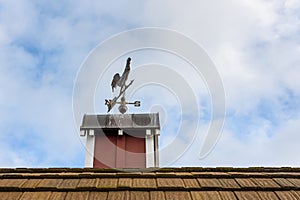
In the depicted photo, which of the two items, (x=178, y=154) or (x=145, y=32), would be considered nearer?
(x=178, y=154)

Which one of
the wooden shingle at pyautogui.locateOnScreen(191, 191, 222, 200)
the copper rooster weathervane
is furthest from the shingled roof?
the copper rooster weathervane

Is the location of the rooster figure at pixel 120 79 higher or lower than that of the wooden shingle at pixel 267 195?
higher

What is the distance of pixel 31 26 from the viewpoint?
7.92m

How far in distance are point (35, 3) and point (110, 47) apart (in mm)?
3833

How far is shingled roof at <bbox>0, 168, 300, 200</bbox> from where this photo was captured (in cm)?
175

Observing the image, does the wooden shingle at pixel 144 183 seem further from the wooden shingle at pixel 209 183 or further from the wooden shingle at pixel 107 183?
the wooden shingle at pixel 209 183

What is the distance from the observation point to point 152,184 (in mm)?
1851

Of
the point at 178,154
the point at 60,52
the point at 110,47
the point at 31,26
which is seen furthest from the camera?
the point at 31,26

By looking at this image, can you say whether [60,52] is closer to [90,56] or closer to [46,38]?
[46,38]

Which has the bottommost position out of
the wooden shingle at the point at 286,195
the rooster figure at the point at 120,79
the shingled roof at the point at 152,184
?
the wooden shingle at the point at 286,195

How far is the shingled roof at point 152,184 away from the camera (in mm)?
1746

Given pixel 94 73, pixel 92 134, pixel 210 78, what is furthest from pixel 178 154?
pixel 92 134

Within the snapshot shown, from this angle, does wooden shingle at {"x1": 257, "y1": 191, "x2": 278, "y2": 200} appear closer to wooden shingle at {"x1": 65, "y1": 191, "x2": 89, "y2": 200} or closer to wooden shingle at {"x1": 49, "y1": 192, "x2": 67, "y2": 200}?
→ wooden shingle at {"x1": 65, "y1": 191, "x2": 89, "y2": 200}

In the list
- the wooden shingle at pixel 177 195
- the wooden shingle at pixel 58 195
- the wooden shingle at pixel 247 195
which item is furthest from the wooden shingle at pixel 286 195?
the wooden shingle at pixel 58 195
